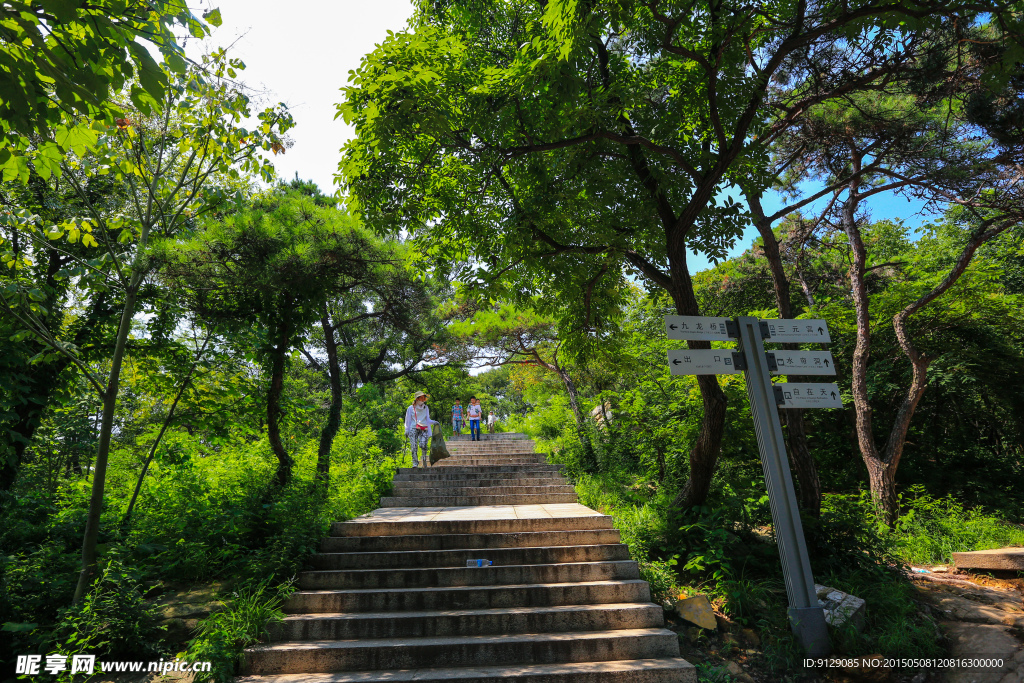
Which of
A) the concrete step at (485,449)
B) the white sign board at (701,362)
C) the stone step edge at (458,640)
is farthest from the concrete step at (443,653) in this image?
the concrete step at (485,449)

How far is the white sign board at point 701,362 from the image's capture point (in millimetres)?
5020

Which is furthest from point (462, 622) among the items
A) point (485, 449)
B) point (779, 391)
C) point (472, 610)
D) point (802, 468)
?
point (485, 449)

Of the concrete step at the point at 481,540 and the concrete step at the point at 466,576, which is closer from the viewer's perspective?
the concrete step at the point at 466,576

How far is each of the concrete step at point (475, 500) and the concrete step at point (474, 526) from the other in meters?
2.30

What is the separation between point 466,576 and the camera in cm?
553

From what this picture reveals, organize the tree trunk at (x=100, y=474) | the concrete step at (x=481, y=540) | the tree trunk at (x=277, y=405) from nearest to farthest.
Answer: the tree trunk at (x=100, y=474) < the concrete step at (x=481, y=540) < the tree trunk at (x=277, y=405)

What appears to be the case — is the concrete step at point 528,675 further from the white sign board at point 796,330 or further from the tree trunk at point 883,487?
the tree trunk at point 883,487

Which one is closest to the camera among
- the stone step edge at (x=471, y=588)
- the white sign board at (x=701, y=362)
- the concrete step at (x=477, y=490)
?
the white sign board at (x=701, y=362)

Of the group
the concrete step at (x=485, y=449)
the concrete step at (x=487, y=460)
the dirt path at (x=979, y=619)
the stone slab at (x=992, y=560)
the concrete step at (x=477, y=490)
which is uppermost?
the concrete step at (x=485, y=449)

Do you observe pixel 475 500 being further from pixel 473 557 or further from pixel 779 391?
pixel 779 391

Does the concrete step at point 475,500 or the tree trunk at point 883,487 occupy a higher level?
the concrete step at point 475,500

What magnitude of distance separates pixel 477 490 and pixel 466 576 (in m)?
3.90

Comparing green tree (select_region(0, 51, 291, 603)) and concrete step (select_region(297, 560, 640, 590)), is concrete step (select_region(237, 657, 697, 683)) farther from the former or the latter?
green tree (select_region(0, 51, 291, 603))

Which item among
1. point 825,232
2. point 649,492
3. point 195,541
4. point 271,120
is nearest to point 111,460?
point 195,541
